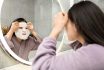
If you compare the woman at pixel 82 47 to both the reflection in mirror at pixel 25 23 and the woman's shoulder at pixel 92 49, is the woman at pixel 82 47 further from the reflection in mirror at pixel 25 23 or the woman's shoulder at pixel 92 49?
the reflection in mirror at pixel 25 23

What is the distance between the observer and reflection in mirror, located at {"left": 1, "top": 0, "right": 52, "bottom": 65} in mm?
1021

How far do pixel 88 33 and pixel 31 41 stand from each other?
48cm

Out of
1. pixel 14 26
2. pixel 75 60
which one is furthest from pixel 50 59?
pixel 14 26

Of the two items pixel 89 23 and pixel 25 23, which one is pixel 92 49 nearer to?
pixel 89 23

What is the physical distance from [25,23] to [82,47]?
46 centimetres

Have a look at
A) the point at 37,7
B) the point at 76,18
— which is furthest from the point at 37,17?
the point at 76,18

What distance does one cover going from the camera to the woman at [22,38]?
1034mm

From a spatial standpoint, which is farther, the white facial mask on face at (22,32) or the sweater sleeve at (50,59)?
the white facial mask on face at (22,32)

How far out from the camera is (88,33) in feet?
2.25

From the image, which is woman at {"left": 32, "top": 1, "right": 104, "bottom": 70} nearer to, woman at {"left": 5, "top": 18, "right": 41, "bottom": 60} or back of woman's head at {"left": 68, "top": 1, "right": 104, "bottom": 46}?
back of woman's head at {"left": 68, "top": 1, "right": 104, "bottom": 46}

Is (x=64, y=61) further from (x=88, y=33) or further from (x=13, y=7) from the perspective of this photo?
(x=13, y=7)

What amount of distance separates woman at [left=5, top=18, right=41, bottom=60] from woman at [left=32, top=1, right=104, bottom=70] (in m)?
0.35

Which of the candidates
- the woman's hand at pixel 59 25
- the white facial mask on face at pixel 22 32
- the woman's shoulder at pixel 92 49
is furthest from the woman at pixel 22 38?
the woman's shoulder at pixel 92 49

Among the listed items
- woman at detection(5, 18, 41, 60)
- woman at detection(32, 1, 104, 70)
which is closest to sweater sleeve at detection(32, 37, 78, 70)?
woman at detection(32, 1, 104, 70)
